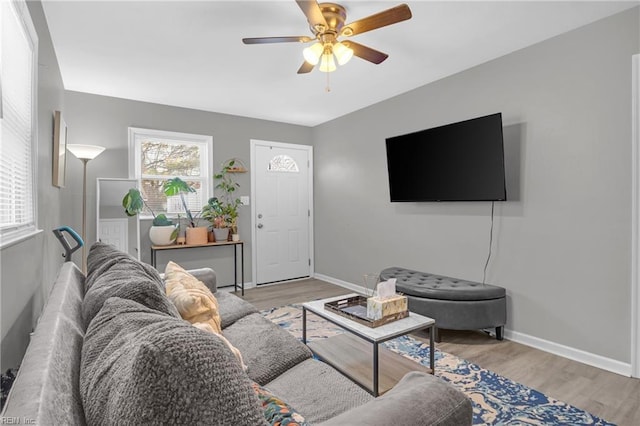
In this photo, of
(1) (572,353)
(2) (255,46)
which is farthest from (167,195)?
(1) (572,353)

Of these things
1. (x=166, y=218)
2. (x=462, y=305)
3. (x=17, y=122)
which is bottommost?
(x=462, y=305)

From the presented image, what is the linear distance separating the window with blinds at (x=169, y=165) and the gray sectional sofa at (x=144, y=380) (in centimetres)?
299

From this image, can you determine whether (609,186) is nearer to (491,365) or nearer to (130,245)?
(491,365)

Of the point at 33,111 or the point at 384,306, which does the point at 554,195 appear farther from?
the point at 33,111

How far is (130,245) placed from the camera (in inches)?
151

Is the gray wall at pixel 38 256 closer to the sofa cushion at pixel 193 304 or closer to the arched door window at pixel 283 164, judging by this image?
the sofa cushion at pixel 193 304

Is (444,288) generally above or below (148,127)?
below

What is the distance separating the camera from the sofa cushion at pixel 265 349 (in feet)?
5.17

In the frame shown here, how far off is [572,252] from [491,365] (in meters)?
1.09

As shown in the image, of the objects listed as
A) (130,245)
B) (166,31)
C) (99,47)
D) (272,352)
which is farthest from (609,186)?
(130,245)

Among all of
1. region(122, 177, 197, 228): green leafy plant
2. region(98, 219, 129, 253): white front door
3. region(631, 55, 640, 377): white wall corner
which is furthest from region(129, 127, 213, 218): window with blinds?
region(631, 55, 640, 377): white wall corner

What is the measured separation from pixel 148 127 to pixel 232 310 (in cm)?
299

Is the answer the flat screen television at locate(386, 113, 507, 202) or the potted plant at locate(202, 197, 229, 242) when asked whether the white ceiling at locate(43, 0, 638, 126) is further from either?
the potted plant at locate(202, 197, 229, 242)

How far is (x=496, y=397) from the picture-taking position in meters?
2.06
